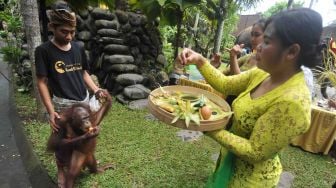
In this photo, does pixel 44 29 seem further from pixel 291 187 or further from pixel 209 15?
pixel 291 187

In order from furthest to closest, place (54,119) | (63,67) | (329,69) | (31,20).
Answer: (329,69)
(31,20)
(63,67)
(54,119)

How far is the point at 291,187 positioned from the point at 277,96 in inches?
110

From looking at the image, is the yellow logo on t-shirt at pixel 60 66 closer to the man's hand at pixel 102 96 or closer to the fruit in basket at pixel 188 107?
the man's hand at pixel 102 96

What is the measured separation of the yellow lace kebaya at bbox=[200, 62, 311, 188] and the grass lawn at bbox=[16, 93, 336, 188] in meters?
1.76

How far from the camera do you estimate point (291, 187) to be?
3.56 m

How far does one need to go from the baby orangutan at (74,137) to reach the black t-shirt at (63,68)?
22 cm

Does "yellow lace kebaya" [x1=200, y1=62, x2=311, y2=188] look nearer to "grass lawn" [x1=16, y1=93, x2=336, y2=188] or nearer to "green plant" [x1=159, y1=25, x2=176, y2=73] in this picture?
"grass lawn" [x1=16, y1=93, x2=336, y2=188]

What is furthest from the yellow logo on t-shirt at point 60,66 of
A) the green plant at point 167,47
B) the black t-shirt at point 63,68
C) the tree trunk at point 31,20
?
the green plant at point 167,47

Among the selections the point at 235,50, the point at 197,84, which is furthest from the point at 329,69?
→ the point at 235,50

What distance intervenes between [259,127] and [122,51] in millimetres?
5522

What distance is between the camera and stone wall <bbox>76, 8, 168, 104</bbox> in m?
6.09

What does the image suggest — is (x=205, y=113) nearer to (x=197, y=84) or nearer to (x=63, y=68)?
(x=63, y=68)

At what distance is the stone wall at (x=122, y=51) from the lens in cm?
609

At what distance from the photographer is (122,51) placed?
21.2 feet
